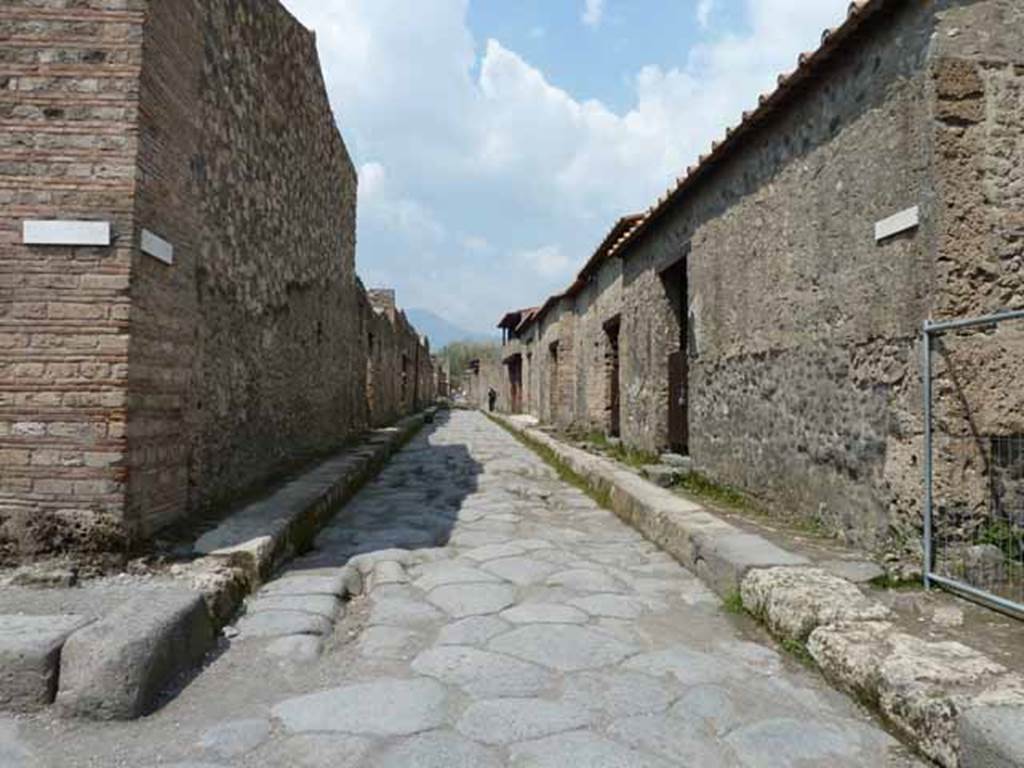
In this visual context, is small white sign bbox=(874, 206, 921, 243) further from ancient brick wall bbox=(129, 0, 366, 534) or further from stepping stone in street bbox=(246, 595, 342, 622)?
ancient brick wall bbox=(129, 0, 366, 534)

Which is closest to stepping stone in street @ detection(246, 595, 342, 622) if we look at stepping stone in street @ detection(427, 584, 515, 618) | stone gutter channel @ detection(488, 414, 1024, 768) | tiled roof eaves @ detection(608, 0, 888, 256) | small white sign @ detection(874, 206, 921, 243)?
stepping stone in street @ detection(427, 584, 515, 618)

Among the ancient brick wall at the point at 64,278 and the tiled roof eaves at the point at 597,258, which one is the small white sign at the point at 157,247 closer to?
the ancient brick wall at the point at 64,278

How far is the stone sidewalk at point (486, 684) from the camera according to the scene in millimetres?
1998

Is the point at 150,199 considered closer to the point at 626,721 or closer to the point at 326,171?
the point at 626,721

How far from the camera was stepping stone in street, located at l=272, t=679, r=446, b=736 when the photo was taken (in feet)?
6.97

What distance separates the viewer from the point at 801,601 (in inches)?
111

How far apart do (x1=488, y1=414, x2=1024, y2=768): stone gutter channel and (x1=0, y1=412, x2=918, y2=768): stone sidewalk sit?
0.09m

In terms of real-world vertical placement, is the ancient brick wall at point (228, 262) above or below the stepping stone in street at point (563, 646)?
above

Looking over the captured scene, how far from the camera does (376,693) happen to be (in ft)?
7.77

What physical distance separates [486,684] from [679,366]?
5.75m

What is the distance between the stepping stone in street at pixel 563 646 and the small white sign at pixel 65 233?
2.52m

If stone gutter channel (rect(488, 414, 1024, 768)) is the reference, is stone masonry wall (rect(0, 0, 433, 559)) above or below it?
above

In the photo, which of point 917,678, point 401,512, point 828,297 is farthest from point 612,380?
point 917,678

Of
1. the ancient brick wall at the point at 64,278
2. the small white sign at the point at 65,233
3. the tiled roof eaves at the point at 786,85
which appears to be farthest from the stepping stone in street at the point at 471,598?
the tiled roof eaves at the point at 786,85
